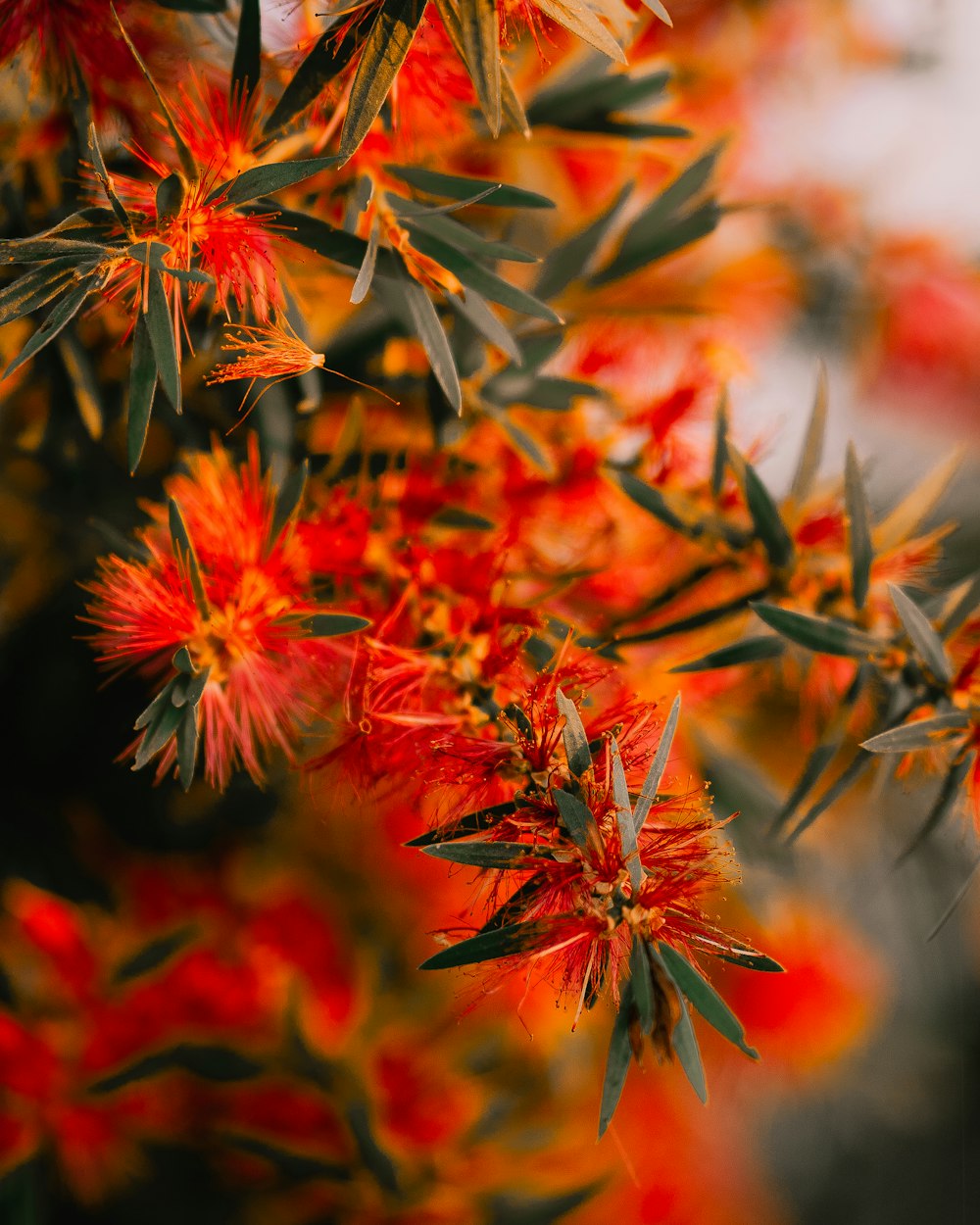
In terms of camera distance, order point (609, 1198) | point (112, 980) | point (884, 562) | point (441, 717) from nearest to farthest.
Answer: point (441, 717) → point (884, 562) → point (112, 980) → point (609, 1198)

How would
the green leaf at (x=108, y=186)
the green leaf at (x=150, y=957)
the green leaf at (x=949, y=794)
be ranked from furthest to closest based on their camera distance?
1. the green leaf at (x=150, y=957)
2. the green leaf at (x=949, y=794)
3. the green leaf at (x=108, y=186)

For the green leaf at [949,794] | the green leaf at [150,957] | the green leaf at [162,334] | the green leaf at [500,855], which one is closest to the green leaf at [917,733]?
the green leaf at [949,794]

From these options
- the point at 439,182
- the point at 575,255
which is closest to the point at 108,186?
the point at 439,182

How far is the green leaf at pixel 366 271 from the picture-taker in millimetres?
242

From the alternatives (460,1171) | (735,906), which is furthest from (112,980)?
(735,906)

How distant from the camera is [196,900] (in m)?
0.55

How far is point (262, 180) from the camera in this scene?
237mm

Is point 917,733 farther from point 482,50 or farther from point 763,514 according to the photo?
point 482,50

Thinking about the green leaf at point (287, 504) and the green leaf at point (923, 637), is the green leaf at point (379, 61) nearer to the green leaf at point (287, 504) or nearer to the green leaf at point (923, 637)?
the green leaf at point (287, 504)

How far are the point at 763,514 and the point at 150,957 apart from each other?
1.29 ft

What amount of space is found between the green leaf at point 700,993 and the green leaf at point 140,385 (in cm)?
20

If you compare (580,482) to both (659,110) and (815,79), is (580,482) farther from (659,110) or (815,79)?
(815,79)

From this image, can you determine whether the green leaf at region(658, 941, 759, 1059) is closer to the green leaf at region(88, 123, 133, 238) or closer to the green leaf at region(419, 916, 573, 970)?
the green leaf at region(419, 916, 573, 970)

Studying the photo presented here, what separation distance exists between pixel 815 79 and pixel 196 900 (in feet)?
2.42
